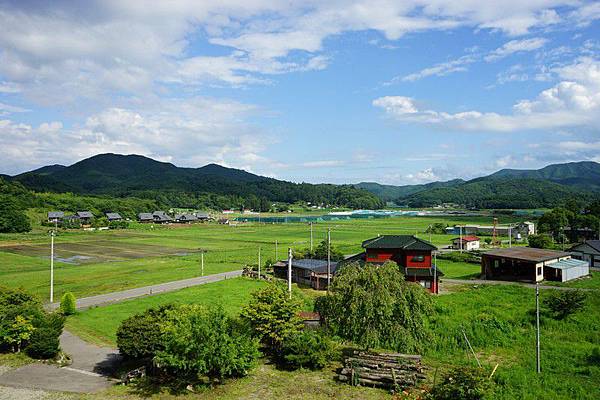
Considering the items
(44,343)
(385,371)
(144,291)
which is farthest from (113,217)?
(385,371)

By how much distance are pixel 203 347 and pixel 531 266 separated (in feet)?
118

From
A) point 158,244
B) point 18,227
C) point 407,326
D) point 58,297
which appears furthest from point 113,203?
point 407,326

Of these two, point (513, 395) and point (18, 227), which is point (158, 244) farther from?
Answer: point (513, 395)

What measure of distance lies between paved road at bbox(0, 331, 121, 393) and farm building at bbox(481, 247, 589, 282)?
3723cm

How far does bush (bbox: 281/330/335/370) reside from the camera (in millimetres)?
21562

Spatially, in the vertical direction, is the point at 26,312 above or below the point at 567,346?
above

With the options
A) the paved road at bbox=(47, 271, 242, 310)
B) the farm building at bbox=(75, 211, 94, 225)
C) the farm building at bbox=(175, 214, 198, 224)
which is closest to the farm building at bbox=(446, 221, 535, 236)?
the paved road at bbox=(47, 271, 242, 310)

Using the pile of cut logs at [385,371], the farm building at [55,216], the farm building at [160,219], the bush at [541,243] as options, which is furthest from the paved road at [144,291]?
the farm building at [160,219]

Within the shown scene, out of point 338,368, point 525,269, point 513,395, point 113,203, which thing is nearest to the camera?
point 513,395

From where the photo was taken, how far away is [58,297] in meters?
38.4

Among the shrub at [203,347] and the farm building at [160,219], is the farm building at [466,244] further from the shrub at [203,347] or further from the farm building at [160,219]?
the farm building at [160,219]

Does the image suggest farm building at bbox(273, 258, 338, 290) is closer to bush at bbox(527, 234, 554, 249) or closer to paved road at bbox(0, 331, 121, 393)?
paved road at bbox(0, 331, 121, 393)

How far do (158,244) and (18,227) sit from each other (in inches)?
1601

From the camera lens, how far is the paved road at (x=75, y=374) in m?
19.5
